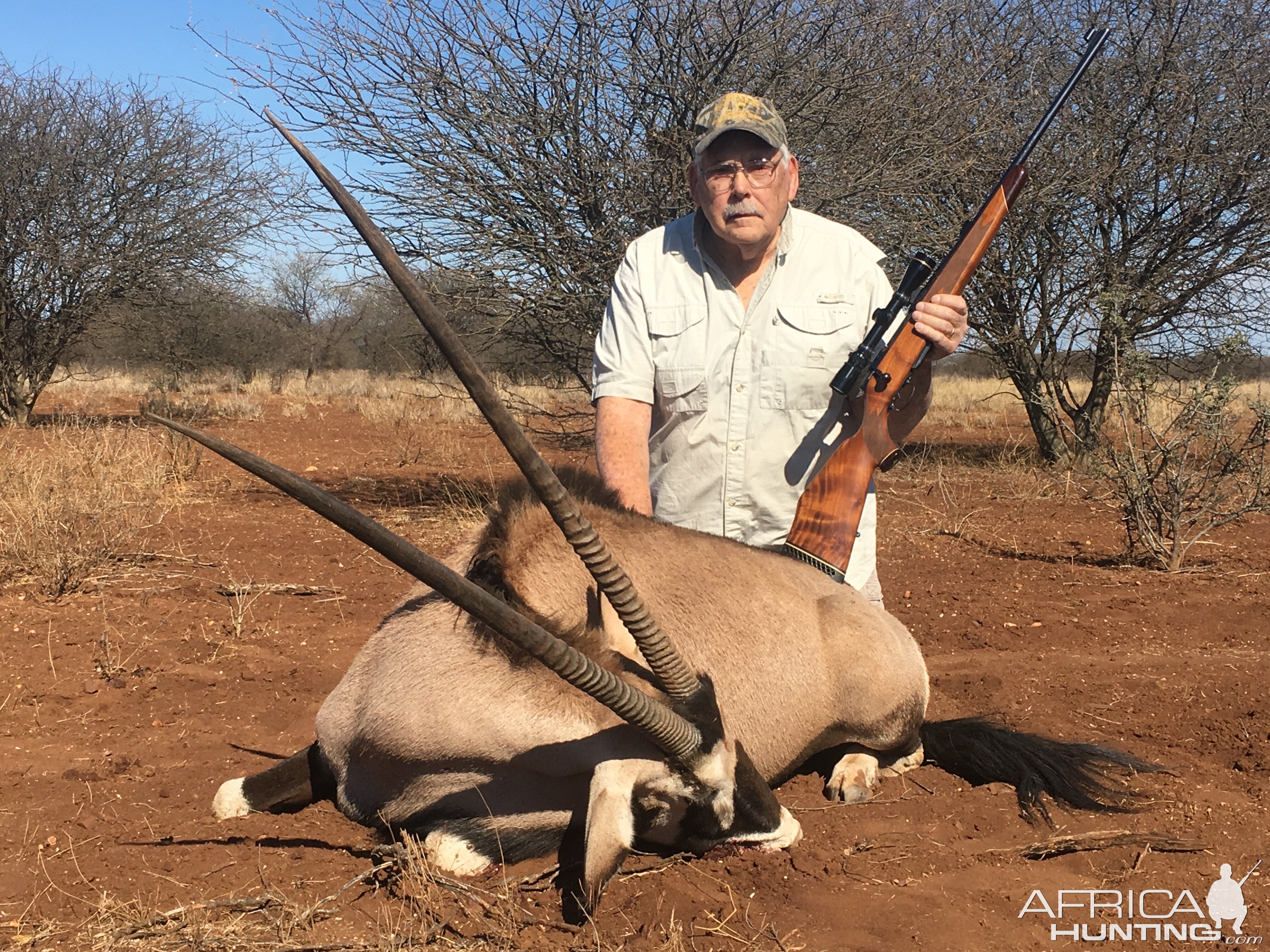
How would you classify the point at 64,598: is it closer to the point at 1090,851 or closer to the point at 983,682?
the point at 983,682

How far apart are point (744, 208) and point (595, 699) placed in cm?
197

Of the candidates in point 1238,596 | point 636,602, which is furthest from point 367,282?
point 636,602

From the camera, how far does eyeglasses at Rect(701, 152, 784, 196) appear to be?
372 centimetres

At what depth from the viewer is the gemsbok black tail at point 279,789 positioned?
305 cm

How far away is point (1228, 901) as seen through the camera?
258cm

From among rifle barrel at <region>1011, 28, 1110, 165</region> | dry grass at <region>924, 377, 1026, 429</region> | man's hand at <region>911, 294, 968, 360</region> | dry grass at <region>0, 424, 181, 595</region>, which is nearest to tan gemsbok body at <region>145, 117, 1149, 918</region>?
man's hand at <region>911, 294, 968, 360</region>

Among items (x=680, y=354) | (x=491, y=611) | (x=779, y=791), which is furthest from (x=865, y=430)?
(x=491, y=611)

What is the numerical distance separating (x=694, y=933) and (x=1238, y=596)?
185 inches

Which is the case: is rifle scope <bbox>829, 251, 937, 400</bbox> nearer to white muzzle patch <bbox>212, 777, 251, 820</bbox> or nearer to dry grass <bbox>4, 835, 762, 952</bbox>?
dry grass <bbox>4, 835, 762, 952</bbox>

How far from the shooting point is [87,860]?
2775 mm

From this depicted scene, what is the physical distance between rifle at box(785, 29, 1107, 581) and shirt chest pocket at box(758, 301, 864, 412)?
94 millimetres

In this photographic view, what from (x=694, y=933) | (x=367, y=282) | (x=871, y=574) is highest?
(x=367, y=282)

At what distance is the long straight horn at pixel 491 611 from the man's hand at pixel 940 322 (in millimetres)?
1902

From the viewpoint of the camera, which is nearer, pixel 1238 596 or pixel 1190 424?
pixel 1238 596
